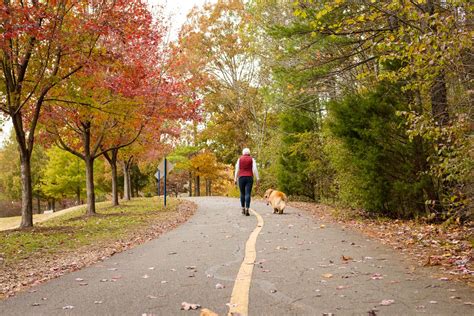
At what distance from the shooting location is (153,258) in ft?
24.7

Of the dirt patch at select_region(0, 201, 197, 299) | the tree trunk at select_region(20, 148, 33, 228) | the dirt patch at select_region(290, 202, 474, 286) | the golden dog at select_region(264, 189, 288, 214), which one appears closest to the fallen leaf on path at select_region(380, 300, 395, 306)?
the dirt patch at select_region(290, 202, 474, 286)

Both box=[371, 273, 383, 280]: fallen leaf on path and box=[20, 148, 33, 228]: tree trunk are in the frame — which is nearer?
box=[371, 273, 383, 280]: fallen leaf on path

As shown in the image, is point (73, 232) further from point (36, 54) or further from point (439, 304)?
point (439, 304)

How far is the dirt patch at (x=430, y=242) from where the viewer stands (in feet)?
19.7

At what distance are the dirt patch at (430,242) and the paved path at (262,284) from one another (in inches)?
13.0

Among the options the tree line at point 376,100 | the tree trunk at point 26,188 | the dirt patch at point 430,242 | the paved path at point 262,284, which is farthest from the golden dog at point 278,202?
the tree trunk at point 26,188

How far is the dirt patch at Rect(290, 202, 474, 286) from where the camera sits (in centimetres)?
599

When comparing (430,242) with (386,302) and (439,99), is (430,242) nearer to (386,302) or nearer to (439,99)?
(439,99)

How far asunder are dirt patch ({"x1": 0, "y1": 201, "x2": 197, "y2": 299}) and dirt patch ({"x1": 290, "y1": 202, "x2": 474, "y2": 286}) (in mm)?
5270

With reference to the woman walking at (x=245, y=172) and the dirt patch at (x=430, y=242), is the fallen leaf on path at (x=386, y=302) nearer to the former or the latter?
the dirt patch at (x=430, y=242)

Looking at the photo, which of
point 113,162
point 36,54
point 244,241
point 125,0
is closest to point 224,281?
point 244,241

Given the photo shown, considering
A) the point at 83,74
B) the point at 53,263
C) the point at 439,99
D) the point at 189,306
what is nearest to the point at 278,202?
the point at 439,99

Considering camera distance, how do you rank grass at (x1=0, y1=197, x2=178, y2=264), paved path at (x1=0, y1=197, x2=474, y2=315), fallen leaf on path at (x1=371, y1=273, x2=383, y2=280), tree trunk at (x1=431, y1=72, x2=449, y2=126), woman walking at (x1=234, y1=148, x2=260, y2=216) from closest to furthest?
paved path at (x1=0, y1=197, x2=474, y2=315), fallen leaf on path at (x1=371, y1=273, x2=383, y2=280), grass at (x1=0, y1=197, x2=178, y2=264), tree trunk at (x1=431, y1=72, x2=449, y2=126), woman walking at (x1=234, y1=148, x2=260, y2=216)

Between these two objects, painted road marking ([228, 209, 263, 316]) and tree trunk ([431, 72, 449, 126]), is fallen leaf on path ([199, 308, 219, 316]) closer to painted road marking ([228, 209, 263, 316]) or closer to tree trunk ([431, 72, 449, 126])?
painted road marking ([228, 209, 263, 316])
